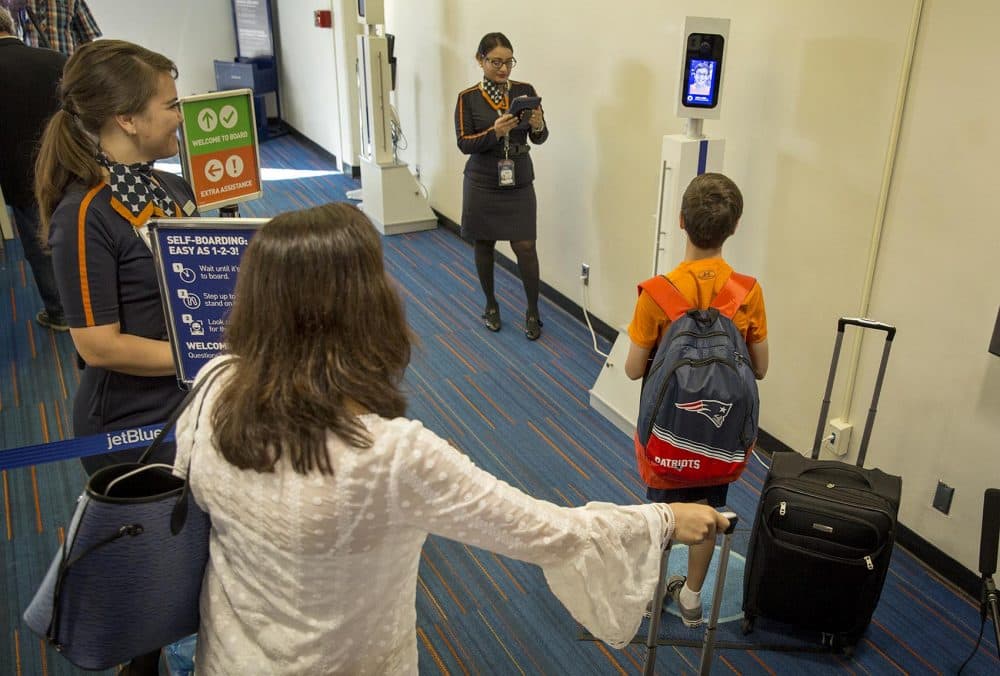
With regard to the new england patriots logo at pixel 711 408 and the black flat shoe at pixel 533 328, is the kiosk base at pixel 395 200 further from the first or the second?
the new england patriots logo at pixel 711 408

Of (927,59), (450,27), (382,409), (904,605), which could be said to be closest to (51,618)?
(382,409)

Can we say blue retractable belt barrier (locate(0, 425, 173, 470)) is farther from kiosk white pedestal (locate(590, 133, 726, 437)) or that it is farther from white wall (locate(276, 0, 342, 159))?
white wall (locate(276, 0, 342, 159))

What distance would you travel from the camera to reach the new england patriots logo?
6.82 feet

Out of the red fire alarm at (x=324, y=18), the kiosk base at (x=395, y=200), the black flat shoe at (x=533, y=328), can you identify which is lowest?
the black flat shoe at (x=533, y=328)

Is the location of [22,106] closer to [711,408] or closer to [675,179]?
[675,179]

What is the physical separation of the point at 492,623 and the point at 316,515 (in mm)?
1671

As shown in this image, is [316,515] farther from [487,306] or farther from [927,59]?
[487,306]

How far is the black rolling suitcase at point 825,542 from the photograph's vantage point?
89.5 inches

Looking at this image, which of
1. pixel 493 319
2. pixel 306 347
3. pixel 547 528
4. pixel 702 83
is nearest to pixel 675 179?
pixel 702 83

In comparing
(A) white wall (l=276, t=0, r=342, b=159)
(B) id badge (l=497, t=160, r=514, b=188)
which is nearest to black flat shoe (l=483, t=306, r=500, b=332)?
(B) id badge (l=497, t=160, r=514, b=188)

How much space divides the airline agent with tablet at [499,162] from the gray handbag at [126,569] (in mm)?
3204

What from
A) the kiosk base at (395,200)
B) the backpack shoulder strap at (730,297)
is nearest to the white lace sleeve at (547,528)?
the backpack shoulder strap at (730,297)

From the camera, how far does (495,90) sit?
13.9 feet

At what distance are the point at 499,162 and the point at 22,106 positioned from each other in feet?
7.71
